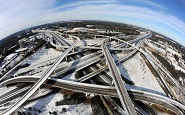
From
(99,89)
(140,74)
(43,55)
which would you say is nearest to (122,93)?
(99,89)

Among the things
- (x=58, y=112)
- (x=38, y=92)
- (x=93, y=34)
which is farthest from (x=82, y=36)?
(x=58, y=112)

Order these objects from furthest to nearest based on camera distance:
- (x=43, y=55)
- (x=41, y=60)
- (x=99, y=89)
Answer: (x=43, y=55)
(x=41, y=60)
(x=99, y=89)

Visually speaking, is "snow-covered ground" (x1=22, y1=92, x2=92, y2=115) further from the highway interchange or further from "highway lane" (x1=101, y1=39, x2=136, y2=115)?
"highway lane" (x1=101, y1=39, x2=136, y2=115)

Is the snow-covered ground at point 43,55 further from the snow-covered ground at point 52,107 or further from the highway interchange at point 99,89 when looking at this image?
the snow-covered ground at point 52,107

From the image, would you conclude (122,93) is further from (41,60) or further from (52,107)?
(41,60)

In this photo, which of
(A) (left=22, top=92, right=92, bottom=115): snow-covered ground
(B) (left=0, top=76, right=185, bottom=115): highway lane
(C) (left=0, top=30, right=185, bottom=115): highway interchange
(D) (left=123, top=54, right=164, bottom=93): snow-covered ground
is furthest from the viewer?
(D) (left=123, top=54, right=164, bottom=93): snow-covered ground

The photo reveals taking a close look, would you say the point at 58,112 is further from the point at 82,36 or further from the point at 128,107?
the point at 82,36

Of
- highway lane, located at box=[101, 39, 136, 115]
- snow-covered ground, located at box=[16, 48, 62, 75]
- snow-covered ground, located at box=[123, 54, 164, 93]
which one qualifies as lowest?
highway lane, located at box=[101, 39, 136, 115]

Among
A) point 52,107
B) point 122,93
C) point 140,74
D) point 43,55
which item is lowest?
point 122,93

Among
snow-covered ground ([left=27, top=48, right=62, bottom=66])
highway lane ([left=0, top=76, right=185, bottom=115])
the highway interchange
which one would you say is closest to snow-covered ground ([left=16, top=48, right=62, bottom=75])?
snow-covered ground ([left=27, top=48, right=62, bottom=66])
